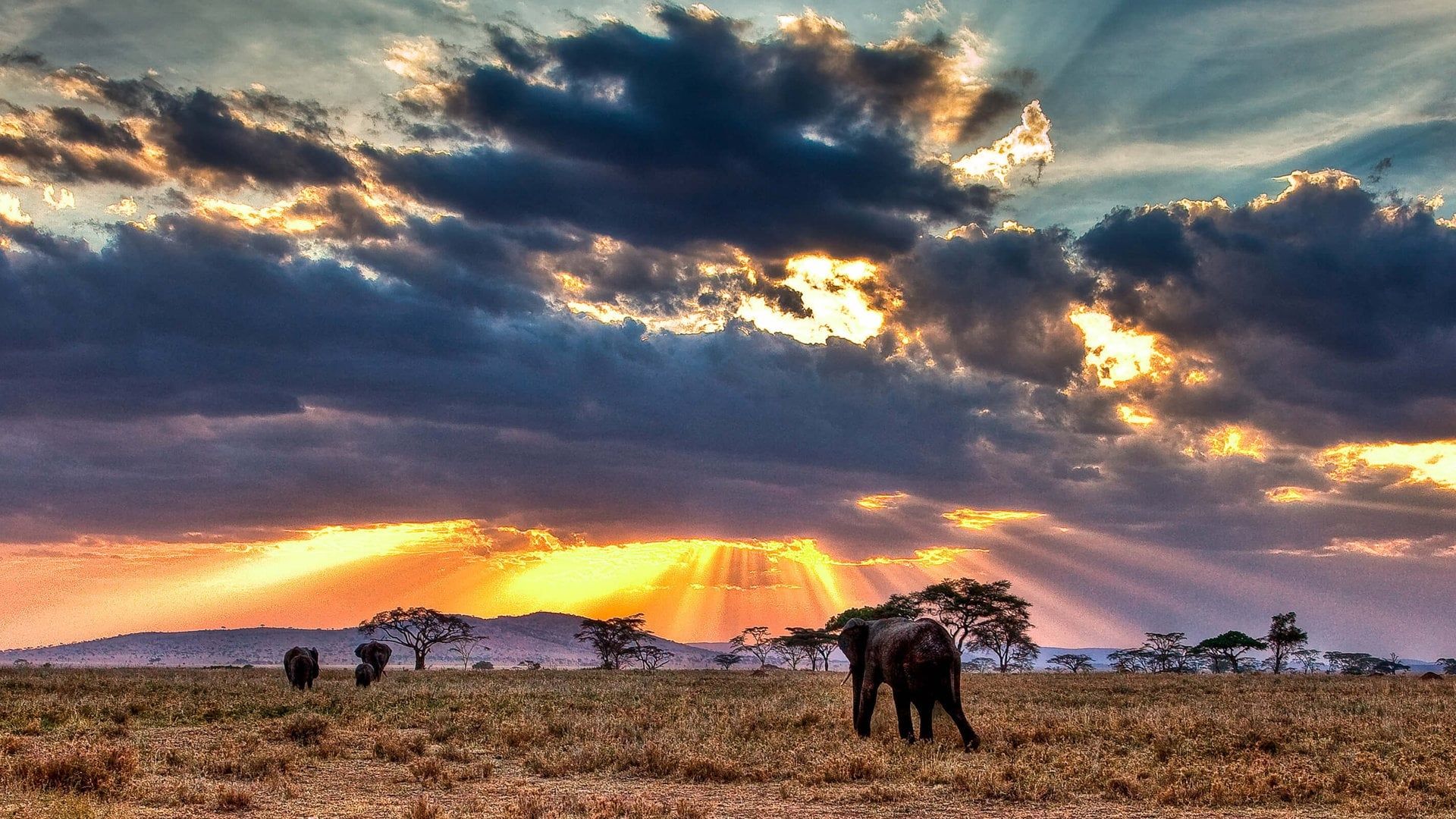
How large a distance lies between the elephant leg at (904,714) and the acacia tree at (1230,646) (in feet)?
357

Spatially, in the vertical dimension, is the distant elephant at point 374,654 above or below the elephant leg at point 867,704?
below

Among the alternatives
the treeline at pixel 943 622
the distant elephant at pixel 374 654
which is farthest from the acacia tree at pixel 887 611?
the distant elephant at pixel 374 654

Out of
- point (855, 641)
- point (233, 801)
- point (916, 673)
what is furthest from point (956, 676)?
point (233, 801)

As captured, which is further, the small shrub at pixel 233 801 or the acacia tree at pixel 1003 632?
the acacia tree at pixel 1003 632

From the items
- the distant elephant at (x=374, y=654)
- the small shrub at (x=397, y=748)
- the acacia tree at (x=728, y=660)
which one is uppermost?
the small shrub at (x=397, y=748)

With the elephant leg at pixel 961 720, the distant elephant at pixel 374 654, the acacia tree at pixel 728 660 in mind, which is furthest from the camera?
the acacia tree at pixel 728 660

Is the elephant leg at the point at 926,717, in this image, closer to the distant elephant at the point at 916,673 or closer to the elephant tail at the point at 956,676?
the distant elephant at the point at 916,673

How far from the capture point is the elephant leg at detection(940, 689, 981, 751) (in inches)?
757

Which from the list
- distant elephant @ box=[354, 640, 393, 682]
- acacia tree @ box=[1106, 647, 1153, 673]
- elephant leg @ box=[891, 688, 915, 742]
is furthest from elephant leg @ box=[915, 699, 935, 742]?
acacia tree @ box=[1106, 647, 1153, 673]

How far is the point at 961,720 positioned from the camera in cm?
1950

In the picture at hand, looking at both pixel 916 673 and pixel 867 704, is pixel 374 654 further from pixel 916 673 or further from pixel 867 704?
pixel 916 673

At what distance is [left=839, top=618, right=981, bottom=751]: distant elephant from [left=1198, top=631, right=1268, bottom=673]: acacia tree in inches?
4264

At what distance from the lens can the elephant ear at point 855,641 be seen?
78.2 ft

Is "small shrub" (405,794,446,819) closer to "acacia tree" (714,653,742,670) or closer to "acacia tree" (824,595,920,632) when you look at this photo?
"acacia tree" (824,595,920,632)
